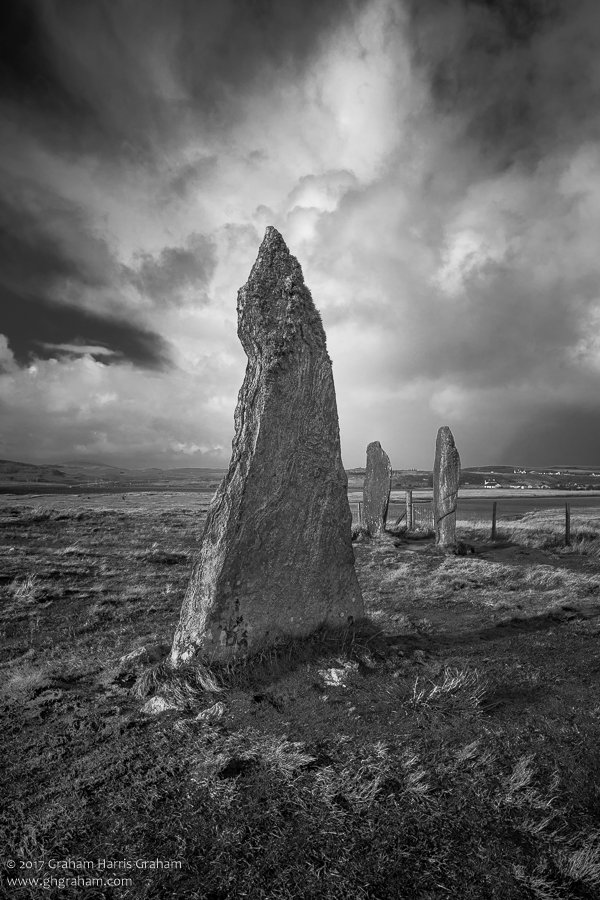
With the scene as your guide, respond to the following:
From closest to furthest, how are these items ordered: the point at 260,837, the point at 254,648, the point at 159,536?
the point at 260,837 → the point at 254,648 → the point at 159,536

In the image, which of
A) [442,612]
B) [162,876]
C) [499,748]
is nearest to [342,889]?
[162,876]

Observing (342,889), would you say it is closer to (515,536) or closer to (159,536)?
(159,536)

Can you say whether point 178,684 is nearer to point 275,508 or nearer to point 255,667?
point 255,667

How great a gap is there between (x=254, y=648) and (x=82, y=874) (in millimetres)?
2950

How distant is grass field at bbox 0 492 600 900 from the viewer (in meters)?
2.66

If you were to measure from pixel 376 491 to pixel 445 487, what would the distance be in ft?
12.8

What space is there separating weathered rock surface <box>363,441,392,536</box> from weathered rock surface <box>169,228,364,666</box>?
1521 cm

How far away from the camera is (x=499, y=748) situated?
3.82 meters

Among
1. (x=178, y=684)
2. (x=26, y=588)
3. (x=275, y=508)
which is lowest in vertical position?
(x=26, y=588)

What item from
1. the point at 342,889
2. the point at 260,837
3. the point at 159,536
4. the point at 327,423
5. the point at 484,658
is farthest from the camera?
the point at 159,536

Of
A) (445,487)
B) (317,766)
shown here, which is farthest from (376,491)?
(317,766)

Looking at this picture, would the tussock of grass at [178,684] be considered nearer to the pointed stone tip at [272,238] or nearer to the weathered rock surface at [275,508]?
the weathered rock surface at [275,508]

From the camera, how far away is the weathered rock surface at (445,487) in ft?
59.4

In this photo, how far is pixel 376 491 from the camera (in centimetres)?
2188
